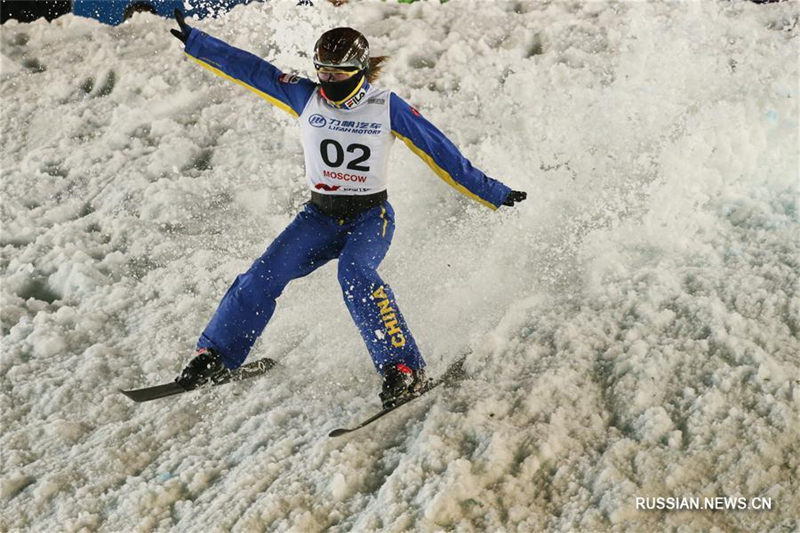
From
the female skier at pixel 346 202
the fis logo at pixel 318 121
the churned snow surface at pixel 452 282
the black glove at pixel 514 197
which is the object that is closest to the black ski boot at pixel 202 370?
the female skier at pixel 346 202

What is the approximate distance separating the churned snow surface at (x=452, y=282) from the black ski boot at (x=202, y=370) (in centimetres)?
17

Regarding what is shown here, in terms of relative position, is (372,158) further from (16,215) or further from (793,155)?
(16,215)

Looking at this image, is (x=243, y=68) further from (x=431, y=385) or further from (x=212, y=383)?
(x=431, y=385)

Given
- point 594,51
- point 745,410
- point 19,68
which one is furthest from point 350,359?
point 19,68

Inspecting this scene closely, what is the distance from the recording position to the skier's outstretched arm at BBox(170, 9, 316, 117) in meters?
4.13

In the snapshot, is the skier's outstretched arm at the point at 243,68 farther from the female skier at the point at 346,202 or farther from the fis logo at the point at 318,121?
the fis logo at the point at 318,121

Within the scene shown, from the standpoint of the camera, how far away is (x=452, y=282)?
462 cm

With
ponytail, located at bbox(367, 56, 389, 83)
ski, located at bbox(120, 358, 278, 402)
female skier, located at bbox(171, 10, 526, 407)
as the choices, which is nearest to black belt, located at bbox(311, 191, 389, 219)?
female skier, located at bbox(171, 10, 526, 407)

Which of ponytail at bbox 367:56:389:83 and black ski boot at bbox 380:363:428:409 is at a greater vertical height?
ponytail at bbox 367:56:389:83

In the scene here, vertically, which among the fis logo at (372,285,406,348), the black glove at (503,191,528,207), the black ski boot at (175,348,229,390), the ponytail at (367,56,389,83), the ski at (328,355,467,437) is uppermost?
the ponytail at (367,56,389,83)

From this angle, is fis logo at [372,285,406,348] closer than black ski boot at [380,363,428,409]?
No

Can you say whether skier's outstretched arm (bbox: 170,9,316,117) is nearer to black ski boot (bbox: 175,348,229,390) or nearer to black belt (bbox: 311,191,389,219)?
black belt (bbox: 311,191,389,219)

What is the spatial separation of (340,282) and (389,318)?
0.94 feet

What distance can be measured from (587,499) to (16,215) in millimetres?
4466
